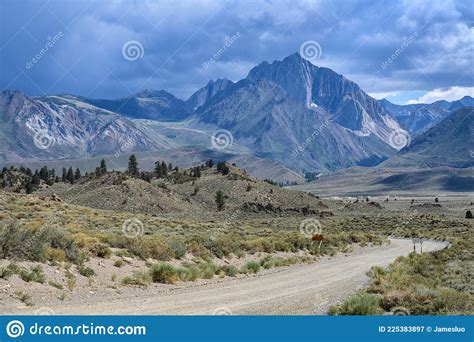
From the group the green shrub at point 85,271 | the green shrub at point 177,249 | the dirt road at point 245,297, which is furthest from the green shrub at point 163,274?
the green shrub at point 177,249

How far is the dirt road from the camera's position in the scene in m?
17.3

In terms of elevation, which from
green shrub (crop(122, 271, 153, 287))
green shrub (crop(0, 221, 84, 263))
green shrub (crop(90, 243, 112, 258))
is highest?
green shrub (crop(0, 221, 84, 263))

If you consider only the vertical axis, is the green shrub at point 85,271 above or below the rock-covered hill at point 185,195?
below

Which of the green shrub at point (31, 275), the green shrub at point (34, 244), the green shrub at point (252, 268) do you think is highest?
the green shrub at point (34, 244)

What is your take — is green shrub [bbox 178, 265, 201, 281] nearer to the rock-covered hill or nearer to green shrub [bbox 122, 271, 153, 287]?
green shrub [bbox 122, 271, 153, 287]

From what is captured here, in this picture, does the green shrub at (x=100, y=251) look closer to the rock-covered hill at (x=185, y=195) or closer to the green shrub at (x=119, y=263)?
the green shrub at (x=119, y=263)

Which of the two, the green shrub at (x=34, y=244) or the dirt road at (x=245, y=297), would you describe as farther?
the green shrub at (x=34, y=244)

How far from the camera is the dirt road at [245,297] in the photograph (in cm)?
1731

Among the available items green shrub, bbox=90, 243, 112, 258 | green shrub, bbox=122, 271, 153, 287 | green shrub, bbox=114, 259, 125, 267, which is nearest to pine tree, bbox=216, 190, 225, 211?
green shrub, bbox=90, 243, 112, 258

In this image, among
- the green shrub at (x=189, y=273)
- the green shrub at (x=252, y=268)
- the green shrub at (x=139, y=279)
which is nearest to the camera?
the green shrub at (x=139, y=279)

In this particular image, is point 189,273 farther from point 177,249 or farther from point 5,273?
point 5,273
